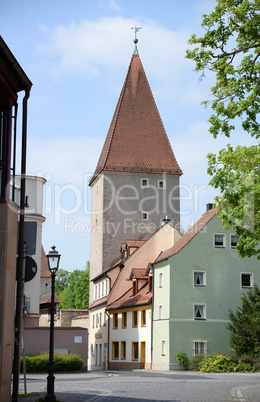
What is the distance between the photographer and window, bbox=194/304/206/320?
44.2m

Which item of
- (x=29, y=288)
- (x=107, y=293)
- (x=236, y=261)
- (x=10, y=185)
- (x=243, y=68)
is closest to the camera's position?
(x=10, y=185)

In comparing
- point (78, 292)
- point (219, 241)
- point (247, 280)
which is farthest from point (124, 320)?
point (78, 292)

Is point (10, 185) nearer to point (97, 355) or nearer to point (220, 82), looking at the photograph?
point (220, 82)

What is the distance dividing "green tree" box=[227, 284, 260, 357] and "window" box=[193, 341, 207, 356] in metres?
2.62

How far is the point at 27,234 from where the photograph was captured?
15.9m

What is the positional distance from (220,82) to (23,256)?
8.48m

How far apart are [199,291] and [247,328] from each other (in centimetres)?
527

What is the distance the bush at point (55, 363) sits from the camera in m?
36.9

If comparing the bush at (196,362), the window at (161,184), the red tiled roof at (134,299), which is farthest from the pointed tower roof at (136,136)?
the bush at (196,362)

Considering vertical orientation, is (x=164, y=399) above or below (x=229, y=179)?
below

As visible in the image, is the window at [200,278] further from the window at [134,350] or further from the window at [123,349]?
the window at [123,349]

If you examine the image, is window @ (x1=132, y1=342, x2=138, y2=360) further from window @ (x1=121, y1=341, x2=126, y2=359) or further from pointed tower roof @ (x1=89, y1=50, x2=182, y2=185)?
pointed tower roof @ (x1=89, y1=50, x2=182, y2=185)

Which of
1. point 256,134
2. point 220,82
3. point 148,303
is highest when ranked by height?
point 220,82

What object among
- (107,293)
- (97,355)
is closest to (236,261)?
(107,293)
